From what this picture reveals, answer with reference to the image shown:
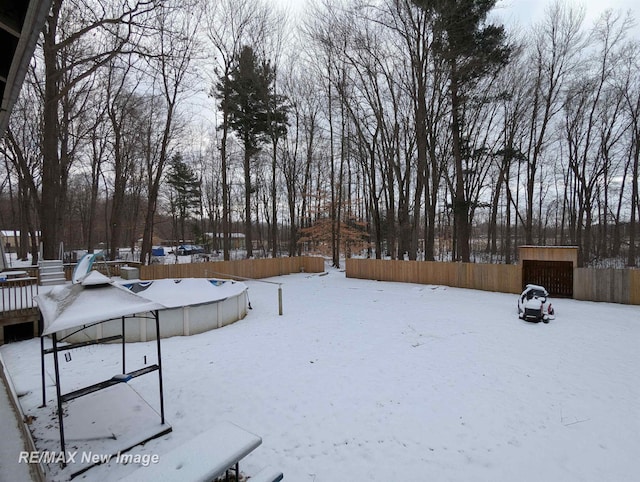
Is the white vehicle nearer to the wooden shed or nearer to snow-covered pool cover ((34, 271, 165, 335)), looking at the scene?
the wooden shed

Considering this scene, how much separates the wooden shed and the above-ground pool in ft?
33.2

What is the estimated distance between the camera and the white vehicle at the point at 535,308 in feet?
26.5

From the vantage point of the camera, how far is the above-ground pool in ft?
21.7

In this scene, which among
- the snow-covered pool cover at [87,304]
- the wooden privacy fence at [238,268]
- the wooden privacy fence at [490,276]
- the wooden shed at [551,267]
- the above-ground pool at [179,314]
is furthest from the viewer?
the wooden privacy fence at [238,268]

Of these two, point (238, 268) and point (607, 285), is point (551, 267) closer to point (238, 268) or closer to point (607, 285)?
point (607, 285)

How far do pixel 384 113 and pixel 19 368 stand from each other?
18269 millimetres

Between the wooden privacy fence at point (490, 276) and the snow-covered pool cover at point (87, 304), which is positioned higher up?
the snow-covered pool cover at point (87, 304)

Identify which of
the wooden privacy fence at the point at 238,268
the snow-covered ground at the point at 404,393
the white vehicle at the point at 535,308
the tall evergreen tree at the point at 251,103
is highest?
the tall evergreen tree at the point at 251,103

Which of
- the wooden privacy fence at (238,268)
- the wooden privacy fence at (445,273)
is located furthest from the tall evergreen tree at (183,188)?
the wooden privacy fence at (445,273)

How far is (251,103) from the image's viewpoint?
781 inches

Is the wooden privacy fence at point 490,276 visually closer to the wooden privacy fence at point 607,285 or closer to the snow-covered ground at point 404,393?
the wooden privacy fence at point 607,285

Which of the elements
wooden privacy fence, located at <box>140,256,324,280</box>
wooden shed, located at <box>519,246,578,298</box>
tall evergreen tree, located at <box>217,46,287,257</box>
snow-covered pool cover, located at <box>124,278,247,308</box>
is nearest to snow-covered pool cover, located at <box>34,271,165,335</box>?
snow-covered pool cover, located at <box>124,278,247,308</box>

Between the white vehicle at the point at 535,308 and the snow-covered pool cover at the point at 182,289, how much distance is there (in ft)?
25.1

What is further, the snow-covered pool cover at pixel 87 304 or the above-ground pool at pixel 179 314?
the above-ground pool at pixel 179 314
